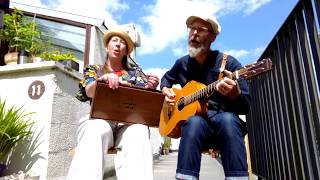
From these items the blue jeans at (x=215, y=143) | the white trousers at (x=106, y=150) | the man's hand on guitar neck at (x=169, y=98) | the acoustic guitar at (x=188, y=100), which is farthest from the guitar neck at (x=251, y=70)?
the white trousers at (x=106, y=150)

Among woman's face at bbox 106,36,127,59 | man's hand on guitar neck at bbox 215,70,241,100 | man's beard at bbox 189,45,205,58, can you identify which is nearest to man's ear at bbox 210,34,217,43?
man's beard at bbox 189,45,205,58

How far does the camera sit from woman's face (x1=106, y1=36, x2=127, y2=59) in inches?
102

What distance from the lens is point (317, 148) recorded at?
1990 millimetres

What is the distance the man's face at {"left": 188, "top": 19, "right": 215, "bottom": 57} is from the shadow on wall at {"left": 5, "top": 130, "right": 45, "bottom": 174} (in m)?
1.90

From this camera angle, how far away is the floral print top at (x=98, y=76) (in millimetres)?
2421

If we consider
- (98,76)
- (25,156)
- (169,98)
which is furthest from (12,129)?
(169,98)

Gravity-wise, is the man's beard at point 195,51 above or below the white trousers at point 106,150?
above

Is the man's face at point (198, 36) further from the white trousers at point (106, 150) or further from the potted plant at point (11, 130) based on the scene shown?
the potted plant at point (11, 130)

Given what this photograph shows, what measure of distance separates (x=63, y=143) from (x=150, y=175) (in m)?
1.83

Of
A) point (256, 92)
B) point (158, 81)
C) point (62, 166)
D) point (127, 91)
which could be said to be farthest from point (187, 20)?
point (62, 166)

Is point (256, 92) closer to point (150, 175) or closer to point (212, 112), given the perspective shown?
point (212, 112)

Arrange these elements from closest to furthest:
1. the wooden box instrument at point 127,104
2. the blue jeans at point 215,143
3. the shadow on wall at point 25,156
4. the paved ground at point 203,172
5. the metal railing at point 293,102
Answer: the blue jeans at point 215,143 → the metal railing at point 293,102 → the wooden box instrument at point 127,104 → the shadow on wall at point 25,156 → the paved ground at point 203,172

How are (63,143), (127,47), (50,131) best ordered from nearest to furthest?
(127,47) → (50,131) → (63,143)

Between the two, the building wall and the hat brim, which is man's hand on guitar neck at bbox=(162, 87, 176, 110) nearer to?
the hat brim
